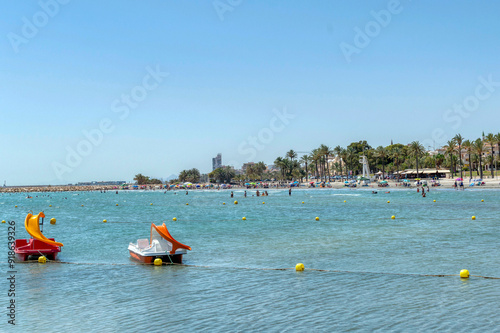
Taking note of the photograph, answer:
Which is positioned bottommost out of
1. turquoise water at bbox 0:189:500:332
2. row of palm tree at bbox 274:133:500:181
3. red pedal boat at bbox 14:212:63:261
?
turquoise water at bbox 0:189:500:332

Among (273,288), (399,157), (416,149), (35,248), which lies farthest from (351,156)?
(273,288)

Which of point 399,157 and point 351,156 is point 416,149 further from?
point 351,156

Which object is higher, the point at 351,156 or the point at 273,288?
the point at 351,156

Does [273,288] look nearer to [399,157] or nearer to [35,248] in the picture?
[35,248]

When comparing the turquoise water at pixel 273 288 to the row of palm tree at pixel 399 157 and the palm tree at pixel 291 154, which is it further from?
the palm tree at pixel 291 154

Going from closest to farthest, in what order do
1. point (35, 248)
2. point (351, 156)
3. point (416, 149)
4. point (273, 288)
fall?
point (273, 288), point (35, 248), point (416, 149), point (351, 156)

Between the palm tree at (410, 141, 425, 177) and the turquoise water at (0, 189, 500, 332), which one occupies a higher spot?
the palm tree at (410, 141, 425, 177)

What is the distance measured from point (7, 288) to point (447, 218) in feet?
128

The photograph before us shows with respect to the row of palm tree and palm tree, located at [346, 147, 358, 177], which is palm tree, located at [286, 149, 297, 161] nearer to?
the row of palm tree

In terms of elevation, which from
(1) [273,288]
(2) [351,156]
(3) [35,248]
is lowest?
(1) [273,288]

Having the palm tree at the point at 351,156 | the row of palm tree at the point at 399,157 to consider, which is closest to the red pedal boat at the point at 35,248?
the row of palm tree at the point at 399,157

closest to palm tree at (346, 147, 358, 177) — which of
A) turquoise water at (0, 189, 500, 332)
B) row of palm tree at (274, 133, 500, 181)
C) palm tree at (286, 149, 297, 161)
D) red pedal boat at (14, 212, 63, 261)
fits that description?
row of palm tree at (274, 133, 500, 181)

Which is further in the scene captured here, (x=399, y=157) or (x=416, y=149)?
(x=399, y=157)

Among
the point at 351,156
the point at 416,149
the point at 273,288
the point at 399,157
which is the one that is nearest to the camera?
the point at 273,288
